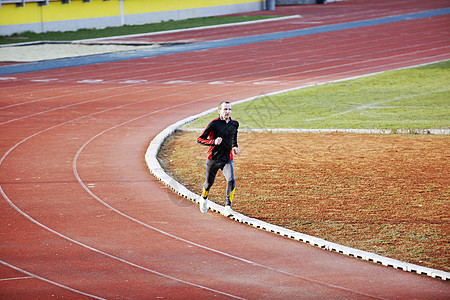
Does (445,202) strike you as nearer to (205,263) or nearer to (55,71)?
(205,263)

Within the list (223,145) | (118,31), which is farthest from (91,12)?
(223,145)

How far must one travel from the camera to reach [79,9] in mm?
46625

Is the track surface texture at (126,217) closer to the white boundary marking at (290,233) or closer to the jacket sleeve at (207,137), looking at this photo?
the white boundary marking at (290,233)

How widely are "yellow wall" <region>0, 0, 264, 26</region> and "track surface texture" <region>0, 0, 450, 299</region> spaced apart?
49.6 ft

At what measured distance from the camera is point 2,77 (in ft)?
93.9

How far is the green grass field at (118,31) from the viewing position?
41688 millimetres

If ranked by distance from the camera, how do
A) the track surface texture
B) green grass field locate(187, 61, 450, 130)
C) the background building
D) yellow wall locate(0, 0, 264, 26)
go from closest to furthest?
the track surface texture
green grass field locate(187, 61, 450, 130)
yellow wall locate(0, 0, 264, 26)
the background building

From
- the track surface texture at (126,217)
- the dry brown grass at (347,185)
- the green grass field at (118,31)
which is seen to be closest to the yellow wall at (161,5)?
the green grass field at (118,31)

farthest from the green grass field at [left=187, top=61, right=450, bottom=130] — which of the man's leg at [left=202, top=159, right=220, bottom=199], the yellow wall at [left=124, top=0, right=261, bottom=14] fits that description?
the yellow wall at [left=124, top=0, right=261, bottom=14]

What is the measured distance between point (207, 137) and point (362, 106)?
35.8 feet

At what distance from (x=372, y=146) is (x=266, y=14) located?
142 feet

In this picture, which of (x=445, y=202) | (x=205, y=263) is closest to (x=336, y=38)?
(x=445, y=202)

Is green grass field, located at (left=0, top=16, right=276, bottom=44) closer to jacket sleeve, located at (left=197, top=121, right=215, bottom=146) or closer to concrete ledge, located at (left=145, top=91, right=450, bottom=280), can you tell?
concrete ledge, located at (left=145, top=91, right=450, bottom=280)

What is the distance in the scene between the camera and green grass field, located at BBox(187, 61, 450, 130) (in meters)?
18.2
